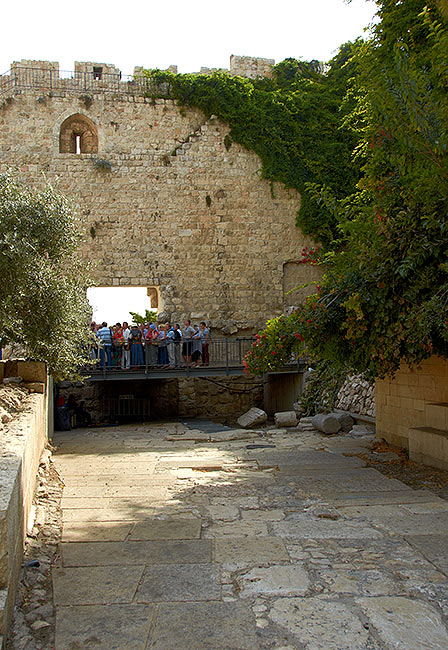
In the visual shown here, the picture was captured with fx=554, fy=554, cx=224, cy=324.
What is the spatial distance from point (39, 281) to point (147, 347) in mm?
5762

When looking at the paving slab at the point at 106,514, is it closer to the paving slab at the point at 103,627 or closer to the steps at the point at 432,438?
the paving slab at the point at 103,627

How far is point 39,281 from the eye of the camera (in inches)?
314

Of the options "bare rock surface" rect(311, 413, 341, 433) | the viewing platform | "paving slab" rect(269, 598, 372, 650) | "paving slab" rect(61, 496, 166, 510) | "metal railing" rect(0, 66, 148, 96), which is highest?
"metal railing" rect(0, 66, 148, 96)

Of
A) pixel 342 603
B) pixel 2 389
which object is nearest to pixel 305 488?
pixel 342 603

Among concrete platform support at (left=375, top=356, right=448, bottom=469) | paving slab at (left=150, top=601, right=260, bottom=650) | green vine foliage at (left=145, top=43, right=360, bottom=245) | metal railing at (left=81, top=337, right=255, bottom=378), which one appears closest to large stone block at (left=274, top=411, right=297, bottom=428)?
metal railing at (left=81, top=337, right=255, bottom=378)

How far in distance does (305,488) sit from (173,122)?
14472mm

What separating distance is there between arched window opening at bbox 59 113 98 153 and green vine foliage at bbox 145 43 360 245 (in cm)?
218

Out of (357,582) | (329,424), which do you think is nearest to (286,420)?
(329,424)

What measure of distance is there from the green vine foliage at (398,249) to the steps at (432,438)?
81 centimetres

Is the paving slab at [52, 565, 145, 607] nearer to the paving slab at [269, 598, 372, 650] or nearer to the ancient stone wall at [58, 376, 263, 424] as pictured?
the paving slab at [269, 598, 372, 650]

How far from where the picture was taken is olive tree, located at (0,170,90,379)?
25.6 ft

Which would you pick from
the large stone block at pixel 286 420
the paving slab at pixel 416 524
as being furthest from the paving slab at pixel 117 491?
the large stone block at pixel 286 420

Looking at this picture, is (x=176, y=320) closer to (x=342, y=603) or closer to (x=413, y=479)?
(x=413, y=479)

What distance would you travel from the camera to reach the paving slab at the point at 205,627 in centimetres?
244
